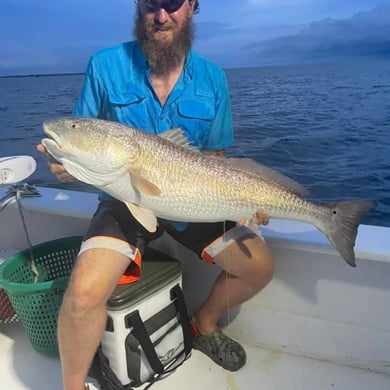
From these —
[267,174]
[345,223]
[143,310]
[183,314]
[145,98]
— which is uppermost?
[145,98]

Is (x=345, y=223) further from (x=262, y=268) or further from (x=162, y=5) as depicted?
(x=162, y=5)

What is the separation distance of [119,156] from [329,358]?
1838mm

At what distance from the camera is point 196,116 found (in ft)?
9.10

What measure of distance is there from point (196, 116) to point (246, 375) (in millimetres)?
1570

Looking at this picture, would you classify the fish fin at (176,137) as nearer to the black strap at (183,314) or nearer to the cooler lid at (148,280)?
the cooler lid at (148,280)

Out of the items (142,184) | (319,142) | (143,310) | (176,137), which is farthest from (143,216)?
(319,142)

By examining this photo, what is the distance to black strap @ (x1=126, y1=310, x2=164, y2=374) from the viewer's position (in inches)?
102

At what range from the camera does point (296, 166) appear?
855 centimetres

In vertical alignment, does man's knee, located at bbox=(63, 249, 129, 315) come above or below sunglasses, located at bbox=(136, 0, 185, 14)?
below

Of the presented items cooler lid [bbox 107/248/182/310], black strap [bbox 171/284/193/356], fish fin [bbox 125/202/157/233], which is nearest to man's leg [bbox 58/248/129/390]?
cooler lid [bbox 107/248/182/310]

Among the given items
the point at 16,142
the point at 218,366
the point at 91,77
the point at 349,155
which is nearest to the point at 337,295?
the point at 218,366

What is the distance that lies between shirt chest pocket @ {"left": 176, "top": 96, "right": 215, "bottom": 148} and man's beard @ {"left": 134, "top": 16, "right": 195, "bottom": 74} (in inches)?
10.1

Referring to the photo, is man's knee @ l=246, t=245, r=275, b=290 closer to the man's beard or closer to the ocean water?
the man's beard

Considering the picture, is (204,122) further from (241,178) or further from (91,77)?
(91,77)
